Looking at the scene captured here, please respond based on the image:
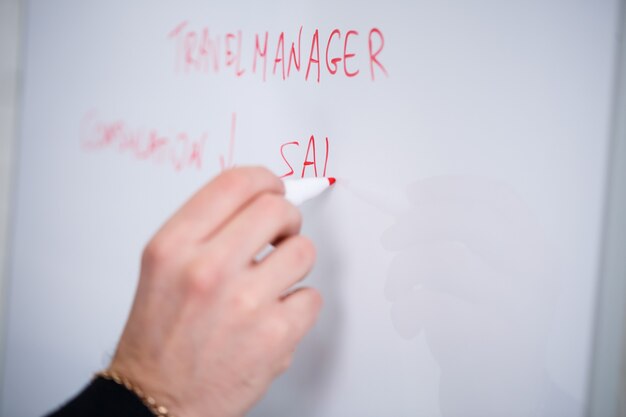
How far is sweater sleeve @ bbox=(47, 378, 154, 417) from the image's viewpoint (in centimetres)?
28

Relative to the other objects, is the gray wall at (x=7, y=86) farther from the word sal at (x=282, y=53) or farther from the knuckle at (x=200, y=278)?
the knuckle at (x=200, y=278)

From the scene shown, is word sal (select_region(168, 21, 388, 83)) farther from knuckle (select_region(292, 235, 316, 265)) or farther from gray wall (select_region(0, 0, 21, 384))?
gray wall (select_region(0, 0, 21, 384))

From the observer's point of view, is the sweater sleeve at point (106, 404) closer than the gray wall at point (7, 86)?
Yes

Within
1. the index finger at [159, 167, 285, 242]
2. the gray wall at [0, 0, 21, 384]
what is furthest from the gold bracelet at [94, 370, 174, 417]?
the gray wall at [0, 0, 21, 384]

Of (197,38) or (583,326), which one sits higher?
(197,38)

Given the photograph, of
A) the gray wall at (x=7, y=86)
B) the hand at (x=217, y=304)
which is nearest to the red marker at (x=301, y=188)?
the hand at (x=217, y=304)

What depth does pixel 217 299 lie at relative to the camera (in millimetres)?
277

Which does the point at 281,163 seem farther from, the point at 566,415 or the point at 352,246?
the point at 566,415

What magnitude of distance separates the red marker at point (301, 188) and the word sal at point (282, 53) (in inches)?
3.8

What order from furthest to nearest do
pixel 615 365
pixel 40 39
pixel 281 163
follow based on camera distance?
pixel 40 39
pixel 281 163
pixel 615 365

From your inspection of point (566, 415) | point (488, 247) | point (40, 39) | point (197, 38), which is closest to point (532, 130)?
point (488, 247)

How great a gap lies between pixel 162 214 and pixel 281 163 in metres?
0.17

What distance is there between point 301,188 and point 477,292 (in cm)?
15

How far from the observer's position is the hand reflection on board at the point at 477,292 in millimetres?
298
